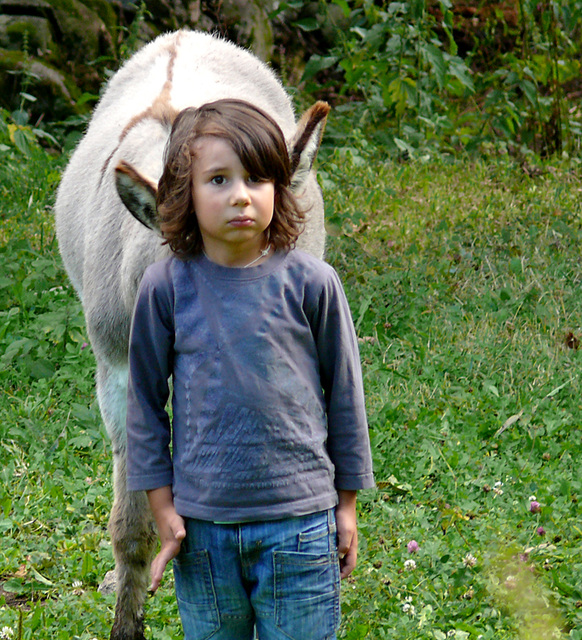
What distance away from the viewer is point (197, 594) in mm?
2074

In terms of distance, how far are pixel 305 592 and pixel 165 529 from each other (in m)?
0.36

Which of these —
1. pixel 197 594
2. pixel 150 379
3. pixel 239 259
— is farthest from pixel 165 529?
pixel 239 259

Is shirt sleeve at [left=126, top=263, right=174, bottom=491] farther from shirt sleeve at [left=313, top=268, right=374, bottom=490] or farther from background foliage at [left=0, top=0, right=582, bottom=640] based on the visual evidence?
background foliage at [left=0, top=0, right=582, bottom=640]

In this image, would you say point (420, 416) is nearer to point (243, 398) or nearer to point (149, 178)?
point (149, 178)

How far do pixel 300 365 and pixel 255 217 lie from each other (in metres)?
0.36

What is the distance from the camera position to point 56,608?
311 cm

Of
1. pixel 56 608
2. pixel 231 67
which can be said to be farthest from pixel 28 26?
pixel 56 608

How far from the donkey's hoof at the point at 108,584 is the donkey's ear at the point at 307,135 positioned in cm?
171

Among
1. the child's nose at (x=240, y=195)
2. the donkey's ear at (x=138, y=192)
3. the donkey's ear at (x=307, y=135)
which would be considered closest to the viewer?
the child's nose at (x=240, y=195)

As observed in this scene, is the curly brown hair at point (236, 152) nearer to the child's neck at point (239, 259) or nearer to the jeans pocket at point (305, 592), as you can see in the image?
the child's neck at point (239, 259)

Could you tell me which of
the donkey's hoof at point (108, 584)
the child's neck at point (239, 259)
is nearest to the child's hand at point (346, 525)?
the child's neck at point (239, 259)

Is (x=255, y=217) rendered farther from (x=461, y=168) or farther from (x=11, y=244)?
(x=461, y=168)

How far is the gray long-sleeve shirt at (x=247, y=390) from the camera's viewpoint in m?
1.99

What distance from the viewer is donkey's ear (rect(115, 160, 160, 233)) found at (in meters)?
2.31
